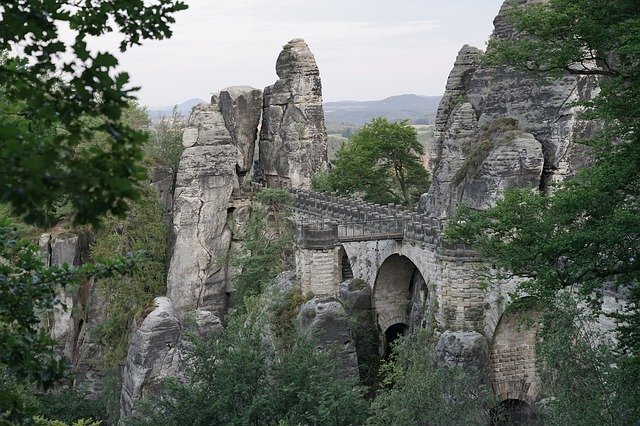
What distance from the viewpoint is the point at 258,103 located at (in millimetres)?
39125

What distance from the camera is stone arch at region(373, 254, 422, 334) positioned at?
28609mm

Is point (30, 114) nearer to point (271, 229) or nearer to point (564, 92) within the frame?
point (564, 92)

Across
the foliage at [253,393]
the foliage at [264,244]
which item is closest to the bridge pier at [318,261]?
the foliage at [264,244]

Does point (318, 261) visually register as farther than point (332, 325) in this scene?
Yes

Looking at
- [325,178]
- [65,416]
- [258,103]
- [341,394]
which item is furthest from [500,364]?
[258,103]

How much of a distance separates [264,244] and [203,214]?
3.29 meters

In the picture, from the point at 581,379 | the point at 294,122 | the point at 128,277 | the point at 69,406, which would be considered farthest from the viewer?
the point at 294,122

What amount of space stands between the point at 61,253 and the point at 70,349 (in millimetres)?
3779

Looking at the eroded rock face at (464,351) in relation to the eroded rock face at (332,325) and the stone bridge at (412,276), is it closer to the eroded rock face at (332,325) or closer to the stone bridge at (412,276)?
the stone bridge at (412,276)

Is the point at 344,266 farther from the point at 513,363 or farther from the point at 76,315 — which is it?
the point at 513,363

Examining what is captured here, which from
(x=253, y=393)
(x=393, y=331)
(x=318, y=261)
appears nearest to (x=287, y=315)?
(x=318, y=261)

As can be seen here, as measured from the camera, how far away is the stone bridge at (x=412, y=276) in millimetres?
22172

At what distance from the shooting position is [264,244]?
109ft

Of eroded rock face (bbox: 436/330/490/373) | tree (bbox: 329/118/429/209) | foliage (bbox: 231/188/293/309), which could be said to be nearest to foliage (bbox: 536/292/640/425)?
eroded rock face (bbox: 436/330/490/373)
